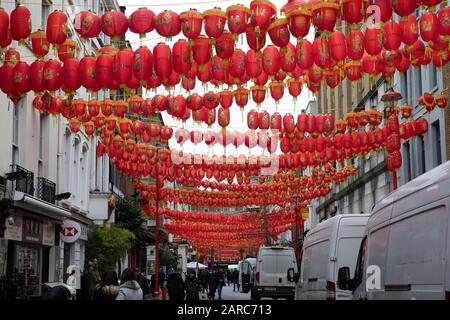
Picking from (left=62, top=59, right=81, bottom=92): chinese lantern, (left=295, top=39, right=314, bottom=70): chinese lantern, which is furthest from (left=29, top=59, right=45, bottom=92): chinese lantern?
(left=295, top=39, right=314, bottom=70): chinese lantern

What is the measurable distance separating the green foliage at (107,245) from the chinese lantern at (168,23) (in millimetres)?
18035

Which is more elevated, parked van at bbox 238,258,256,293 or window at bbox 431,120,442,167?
window at bbox 431,120,442,167

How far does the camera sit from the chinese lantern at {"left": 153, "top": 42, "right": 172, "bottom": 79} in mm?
14031

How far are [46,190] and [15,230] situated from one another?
3.79 m

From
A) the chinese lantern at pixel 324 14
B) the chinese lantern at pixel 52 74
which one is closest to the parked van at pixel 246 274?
the chinese lantern at pixel 52 74

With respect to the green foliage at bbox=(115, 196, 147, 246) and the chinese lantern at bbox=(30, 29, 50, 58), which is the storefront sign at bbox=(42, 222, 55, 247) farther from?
the green foliage at bbox=(115, 196, 147, 246)

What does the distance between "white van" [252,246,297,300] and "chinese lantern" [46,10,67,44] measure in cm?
2108

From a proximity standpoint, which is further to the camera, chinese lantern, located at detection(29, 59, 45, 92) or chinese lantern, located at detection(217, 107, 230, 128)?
chinese lantern, located at detection(217, 107, 230, 128)

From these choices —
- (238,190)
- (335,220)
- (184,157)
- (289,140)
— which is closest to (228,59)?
(335,220)

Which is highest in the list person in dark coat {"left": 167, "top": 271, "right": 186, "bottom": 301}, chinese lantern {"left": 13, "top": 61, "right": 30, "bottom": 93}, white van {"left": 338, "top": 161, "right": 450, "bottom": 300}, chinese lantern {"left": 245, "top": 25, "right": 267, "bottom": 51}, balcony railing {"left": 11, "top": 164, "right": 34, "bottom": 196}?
chinese lantern {"left": 245, "top": 25, "right": 267, "bottom": 51}

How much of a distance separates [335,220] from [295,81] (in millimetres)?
4007

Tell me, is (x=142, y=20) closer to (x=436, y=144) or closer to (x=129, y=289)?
(x=129, y=289)

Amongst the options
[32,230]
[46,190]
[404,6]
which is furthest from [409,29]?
[46,190]

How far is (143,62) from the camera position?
14273 millimetres
